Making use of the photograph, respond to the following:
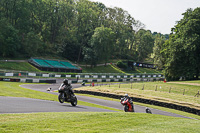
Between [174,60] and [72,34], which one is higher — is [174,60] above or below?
below

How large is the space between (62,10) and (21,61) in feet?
104

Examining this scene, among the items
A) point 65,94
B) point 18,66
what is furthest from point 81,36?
point 65,94

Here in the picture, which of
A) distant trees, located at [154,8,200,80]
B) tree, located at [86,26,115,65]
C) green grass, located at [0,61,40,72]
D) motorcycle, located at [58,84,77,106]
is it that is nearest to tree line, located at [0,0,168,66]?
tree, located at [86,26,115,65]

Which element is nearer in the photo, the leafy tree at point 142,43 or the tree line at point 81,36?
the tree line at point 81,36

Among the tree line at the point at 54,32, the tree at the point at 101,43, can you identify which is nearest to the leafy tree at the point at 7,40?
the tree line at the point at 54,32

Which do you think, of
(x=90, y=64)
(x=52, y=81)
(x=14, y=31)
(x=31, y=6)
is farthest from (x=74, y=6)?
(x=52, y=81)

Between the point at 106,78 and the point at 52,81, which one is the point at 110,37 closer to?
the point at 106,78

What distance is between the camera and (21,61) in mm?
67062

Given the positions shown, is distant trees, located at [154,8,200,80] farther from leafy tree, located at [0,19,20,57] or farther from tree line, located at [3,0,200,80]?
leafy tree, located at [0,19,20,57]

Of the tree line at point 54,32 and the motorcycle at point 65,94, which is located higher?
the tree line at point 54,32

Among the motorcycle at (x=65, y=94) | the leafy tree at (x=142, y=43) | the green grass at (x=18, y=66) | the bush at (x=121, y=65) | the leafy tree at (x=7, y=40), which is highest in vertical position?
the leafy tree at (x=142, y=43)

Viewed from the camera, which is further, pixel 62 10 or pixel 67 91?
pixel 62 10

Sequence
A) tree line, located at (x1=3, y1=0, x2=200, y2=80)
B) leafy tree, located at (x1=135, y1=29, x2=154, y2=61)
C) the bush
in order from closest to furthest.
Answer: tree line, located at (x1=3, y1=0, x2=200, y2=80), the bush, leafy tree, located at (x1=135, y1=29, x2=154, y2=61)

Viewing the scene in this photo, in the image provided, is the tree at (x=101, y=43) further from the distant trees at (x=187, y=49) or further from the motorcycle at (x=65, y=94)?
the motorcycle at (x=65, y=94)
